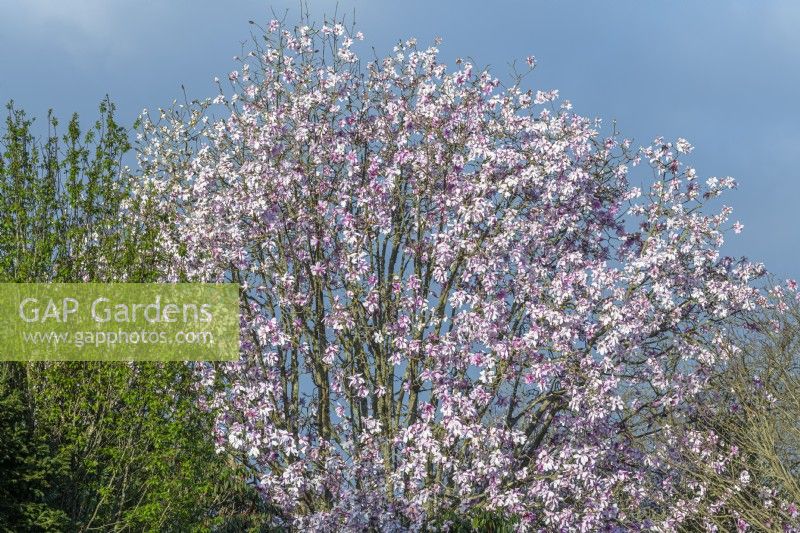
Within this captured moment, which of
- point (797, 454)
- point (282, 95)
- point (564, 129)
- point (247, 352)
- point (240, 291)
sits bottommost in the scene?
point (797, 454)

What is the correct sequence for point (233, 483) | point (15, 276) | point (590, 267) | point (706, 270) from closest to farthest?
1. point (15, 276)
2. point (590, 267)
3. point (706, 270)
4. point (233, 483)

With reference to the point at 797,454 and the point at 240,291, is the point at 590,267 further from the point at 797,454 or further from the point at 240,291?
the point at 240,291

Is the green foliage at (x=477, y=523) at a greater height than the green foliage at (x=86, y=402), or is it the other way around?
the green foliage at (x=86, y=402)

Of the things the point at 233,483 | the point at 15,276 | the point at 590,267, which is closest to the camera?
the point at 15,276

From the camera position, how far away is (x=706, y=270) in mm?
19172

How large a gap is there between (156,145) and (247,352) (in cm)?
566

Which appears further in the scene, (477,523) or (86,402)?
(477,523)

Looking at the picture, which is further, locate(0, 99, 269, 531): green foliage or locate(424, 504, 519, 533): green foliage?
locate(424, 504, 519, 533): green foliage

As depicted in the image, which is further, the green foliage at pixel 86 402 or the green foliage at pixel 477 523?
the green foliage at pixel 477 523

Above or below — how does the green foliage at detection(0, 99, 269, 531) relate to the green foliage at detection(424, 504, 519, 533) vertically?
above

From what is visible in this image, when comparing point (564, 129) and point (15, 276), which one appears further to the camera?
point (564, 129)

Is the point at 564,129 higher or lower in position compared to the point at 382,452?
higher

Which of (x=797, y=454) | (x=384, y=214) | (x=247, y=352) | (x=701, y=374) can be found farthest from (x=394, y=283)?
(x=797, y=454)

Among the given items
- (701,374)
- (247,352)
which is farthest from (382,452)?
(701,374)
